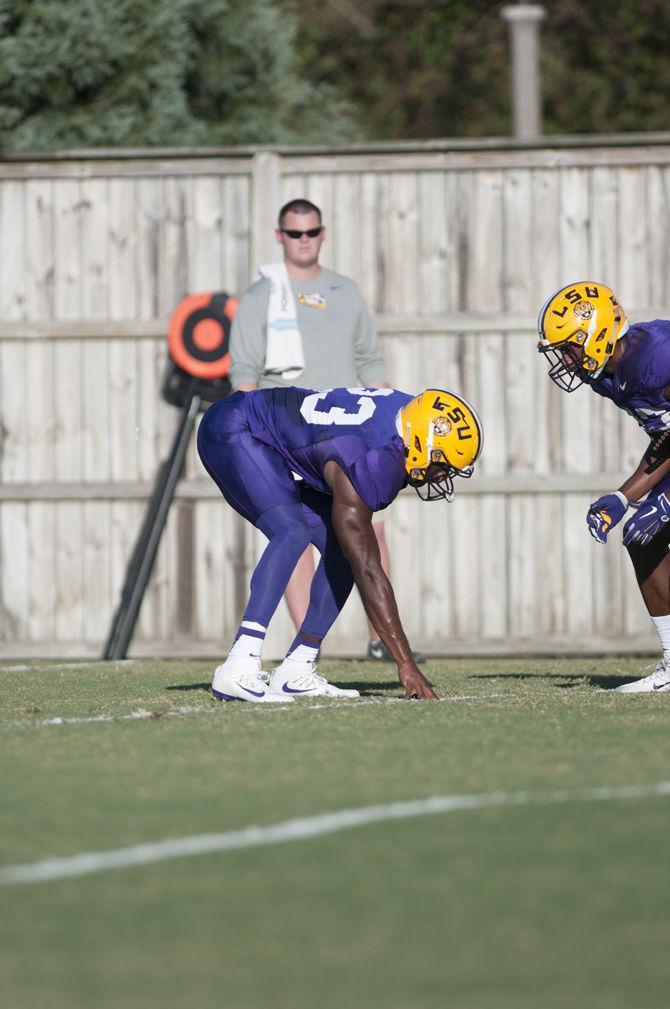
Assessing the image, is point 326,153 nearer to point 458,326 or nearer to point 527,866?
point 458,326

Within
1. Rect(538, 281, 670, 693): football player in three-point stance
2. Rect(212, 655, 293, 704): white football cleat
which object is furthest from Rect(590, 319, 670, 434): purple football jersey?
Rect(212, 655, 293, 704): white football cleat

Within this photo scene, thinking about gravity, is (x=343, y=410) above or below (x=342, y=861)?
above

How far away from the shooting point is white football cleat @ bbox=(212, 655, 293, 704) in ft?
25.3

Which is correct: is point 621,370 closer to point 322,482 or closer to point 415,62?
point 322,482

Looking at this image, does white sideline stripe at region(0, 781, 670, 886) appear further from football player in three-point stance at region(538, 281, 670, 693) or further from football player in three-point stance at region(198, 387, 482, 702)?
football player in three-point stance at region(538, 281, 670, 693)

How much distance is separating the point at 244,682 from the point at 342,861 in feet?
11.2

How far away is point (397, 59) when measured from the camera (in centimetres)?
3045

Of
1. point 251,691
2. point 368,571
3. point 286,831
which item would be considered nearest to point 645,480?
point 368,571

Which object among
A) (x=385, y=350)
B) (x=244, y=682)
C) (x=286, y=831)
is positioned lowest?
(x=244, y=682)

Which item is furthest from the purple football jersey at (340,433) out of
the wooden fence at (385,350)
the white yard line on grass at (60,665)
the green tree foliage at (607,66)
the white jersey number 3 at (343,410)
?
the green tree foliage at (607,66)

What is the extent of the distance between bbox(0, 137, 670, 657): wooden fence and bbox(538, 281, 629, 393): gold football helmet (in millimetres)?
4030

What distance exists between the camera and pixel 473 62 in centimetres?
2992

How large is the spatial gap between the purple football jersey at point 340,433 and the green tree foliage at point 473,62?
21468 mm

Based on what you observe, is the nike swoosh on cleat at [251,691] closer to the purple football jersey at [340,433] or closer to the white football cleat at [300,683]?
the white football cleat at [300,683]
